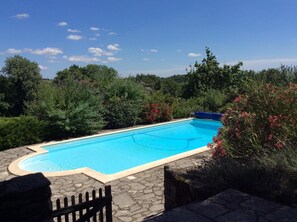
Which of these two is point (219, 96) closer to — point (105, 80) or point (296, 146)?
point (105, 80)

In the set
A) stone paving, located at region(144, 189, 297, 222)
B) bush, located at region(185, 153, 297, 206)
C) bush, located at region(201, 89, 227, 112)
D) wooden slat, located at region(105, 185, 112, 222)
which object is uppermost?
bush, located at region(201, 89, 227, 112)

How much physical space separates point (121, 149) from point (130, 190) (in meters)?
4.99

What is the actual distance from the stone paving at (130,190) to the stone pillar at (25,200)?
1382 millimetres

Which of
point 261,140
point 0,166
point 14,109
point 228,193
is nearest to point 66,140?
point 0,166

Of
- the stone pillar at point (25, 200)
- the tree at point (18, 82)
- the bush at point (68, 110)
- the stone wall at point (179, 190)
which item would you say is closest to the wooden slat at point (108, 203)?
the stone pillar at point (25, 200)

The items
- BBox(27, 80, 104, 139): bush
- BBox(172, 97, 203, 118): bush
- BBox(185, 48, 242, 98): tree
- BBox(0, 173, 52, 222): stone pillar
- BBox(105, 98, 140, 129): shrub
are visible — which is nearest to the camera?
BBox(0, 173, 52, 222): stone pillar

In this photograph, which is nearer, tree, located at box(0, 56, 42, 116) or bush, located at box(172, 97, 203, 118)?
bush, located at box(172, 97, 203, 118)

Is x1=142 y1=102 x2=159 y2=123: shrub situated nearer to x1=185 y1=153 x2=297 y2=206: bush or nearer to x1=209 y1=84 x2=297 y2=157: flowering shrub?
x1=209 y1=84 x2=297 y2=157: flowering shrub

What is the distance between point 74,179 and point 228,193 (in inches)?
155

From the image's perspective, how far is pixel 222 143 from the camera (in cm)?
514

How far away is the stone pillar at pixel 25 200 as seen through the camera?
2998 mm

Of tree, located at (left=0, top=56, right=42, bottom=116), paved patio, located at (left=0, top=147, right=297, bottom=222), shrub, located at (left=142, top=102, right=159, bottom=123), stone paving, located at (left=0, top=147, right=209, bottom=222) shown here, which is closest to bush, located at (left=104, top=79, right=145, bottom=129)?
shrub, located at (left=142, top=102, right=159, bottom=123)

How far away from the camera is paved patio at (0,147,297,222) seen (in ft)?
8.89

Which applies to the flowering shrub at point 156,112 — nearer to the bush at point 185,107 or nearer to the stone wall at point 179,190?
the bush at point 185,107
